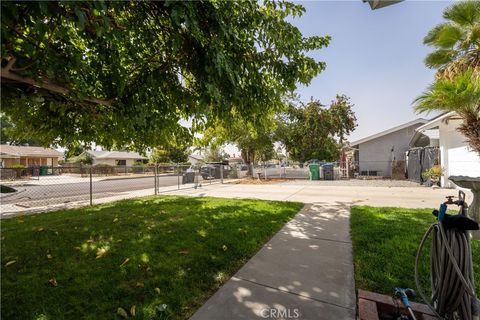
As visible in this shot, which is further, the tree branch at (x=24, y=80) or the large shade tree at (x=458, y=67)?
the large shade tree at (x=458, y=67)

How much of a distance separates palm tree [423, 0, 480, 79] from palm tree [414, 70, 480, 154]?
1.73m

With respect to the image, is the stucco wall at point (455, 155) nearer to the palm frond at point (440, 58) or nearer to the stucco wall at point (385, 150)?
the palm frond at point (440, 58)

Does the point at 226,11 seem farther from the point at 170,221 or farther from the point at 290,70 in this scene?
the point at 170,221

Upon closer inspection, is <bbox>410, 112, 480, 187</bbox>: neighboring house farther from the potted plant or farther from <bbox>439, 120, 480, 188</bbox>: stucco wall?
the potted plant

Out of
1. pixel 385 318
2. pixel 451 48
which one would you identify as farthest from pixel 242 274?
pixel 451 48

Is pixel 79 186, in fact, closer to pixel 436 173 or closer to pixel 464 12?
pixel 436 173

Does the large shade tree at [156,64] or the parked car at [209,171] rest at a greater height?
the large shade tree at [156,64]

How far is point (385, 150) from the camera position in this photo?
61.5 ft

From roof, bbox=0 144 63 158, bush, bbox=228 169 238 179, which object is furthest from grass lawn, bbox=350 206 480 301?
roof, bbox=0 144 63 158

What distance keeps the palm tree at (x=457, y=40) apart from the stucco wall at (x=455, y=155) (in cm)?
218

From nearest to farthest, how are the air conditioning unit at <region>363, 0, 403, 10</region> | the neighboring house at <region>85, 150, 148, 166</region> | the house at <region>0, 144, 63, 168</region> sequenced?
the air conditioning unit at <region>363, 0, 403, 10</region> → the house at <region>0, 144, 63, 168</region> → the neighboring house at <region>85, 150, 148, 166</region>

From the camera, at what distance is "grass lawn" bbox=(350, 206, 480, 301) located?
2805mm

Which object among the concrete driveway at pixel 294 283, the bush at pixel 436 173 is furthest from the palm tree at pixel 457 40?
the concrete driveway at pixel 294 283

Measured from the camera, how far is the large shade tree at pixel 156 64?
10.0ft
